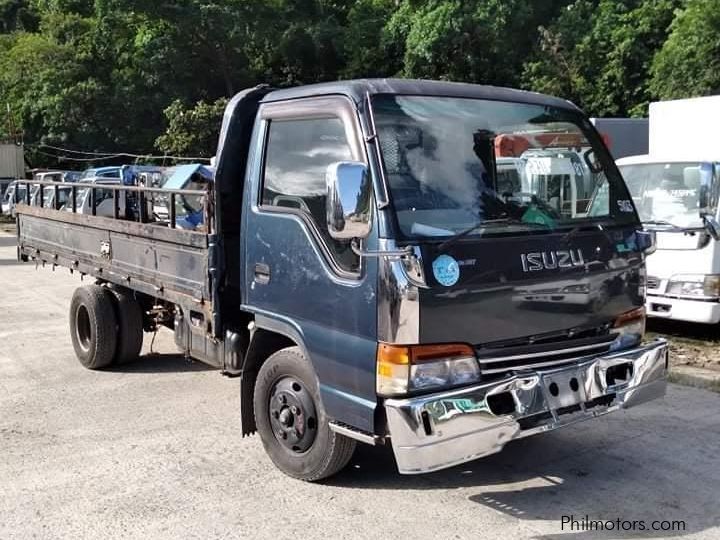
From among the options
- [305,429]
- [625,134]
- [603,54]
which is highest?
[603,54]

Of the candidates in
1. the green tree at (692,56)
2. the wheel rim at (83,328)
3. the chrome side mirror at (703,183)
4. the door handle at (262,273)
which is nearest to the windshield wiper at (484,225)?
the door handle at (262,273)

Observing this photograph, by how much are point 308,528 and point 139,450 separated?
66.3 inches

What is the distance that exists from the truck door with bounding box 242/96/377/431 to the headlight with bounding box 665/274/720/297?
Answer: 494 cm

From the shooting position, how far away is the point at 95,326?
22.7 feet

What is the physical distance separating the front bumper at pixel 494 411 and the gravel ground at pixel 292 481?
1.75 feet

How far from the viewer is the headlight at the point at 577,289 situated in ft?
13.4

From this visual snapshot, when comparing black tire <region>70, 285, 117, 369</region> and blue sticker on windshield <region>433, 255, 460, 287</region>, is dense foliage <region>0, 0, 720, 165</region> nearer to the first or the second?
black tire <region>70, 285, 117, 369</region>

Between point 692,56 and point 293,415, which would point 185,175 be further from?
point 692,56

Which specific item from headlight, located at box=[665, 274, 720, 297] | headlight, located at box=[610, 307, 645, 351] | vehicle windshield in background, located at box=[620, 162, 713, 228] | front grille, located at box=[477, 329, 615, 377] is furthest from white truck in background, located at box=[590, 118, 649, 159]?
front grille, located at box=[477, 329, 615, 377]

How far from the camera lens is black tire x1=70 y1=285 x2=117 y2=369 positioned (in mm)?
6945

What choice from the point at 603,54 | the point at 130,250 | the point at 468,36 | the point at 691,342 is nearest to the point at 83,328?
the point at 130,250

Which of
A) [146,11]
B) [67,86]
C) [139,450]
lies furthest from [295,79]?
[139,450]

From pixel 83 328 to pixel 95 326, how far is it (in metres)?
0.54

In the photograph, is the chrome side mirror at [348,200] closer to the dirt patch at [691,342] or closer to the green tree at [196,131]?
the dirt patch at [691,342]
